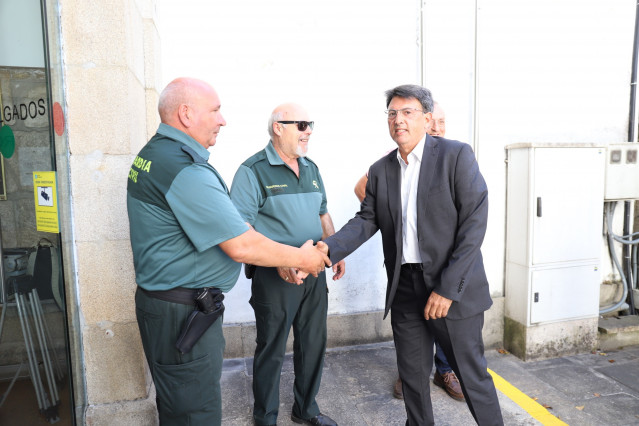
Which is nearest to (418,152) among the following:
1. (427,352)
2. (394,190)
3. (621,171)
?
(394,190)

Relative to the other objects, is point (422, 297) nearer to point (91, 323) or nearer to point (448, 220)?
point (448, 220)

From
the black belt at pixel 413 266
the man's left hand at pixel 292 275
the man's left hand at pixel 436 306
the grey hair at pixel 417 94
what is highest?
the grey hair at pixel 417 94

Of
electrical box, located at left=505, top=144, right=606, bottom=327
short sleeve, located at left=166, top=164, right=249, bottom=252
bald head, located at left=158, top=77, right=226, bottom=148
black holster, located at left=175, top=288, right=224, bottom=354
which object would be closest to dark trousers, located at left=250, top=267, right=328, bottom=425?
black holster, located at left=175, top=288, right=224, bottom=354

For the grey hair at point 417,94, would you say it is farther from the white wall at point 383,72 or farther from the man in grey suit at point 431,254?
the white wall at point 383,72

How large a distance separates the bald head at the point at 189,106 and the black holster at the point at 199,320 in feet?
2.56

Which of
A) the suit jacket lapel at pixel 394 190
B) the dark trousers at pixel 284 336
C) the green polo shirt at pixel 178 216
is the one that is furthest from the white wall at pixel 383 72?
the green polo shirt at pixel 178 216

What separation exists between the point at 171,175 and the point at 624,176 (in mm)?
4442

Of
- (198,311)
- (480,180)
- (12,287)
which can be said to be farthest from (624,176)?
(12,287)

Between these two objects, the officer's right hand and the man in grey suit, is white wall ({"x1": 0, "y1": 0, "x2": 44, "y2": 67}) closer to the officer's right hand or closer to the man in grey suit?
the officer's right hand

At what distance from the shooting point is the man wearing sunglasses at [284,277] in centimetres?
298

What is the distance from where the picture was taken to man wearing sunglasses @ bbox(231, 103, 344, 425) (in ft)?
9.79

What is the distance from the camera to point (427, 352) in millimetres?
2797

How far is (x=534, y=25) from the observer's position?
4.46m

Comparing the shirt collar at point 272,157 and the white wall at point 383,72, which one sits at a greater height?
the white wall at point 383,72
